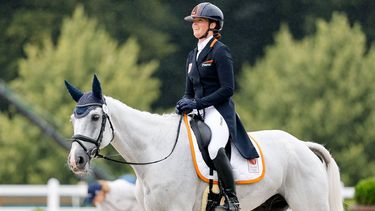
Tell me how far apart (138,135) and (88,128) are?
1.88 ft

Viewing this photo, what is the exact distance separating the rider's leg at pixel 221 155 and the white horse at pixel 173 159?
0.20m

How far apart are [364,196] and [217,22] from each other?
3866 millimetres

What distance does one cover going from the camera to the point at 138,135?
8.80 meters

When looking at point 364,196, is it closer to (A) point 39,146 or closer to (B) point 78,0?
(A) point 39,146

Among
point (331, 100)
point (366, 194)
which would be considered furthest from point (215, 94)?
point (331, 100)

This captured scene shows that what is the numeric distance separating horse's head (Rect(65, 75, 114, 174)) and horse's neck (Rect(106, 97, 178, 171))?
0.20m

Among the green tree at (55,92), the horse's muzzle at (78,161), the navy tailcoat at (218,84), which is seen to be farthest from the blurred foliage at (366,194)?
the green tree at (55,92)

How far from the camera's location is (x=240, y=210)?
930cm

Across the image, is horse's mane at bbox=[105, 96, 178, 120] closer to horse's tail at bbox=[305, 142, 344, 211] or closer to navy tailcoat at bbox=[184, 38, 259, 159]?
navy tailcoat at bbox=[184, 38, 259, 159]

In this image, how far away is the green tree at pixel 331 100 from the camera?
118 feet

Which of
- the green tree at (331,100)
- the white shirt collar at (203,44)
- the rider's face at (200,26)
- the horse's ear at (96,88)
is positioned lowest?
the horse's ear at (96,88)

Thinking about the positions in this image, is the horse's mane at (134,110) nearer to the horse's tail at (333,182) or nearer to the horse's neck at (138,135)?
the horse's neck at (138,135)

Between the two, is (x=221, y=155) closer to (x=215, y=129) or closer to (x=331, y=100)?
(x=215, y=129)

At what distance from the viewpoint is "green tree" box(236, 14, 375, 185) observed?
3588 centimetres
